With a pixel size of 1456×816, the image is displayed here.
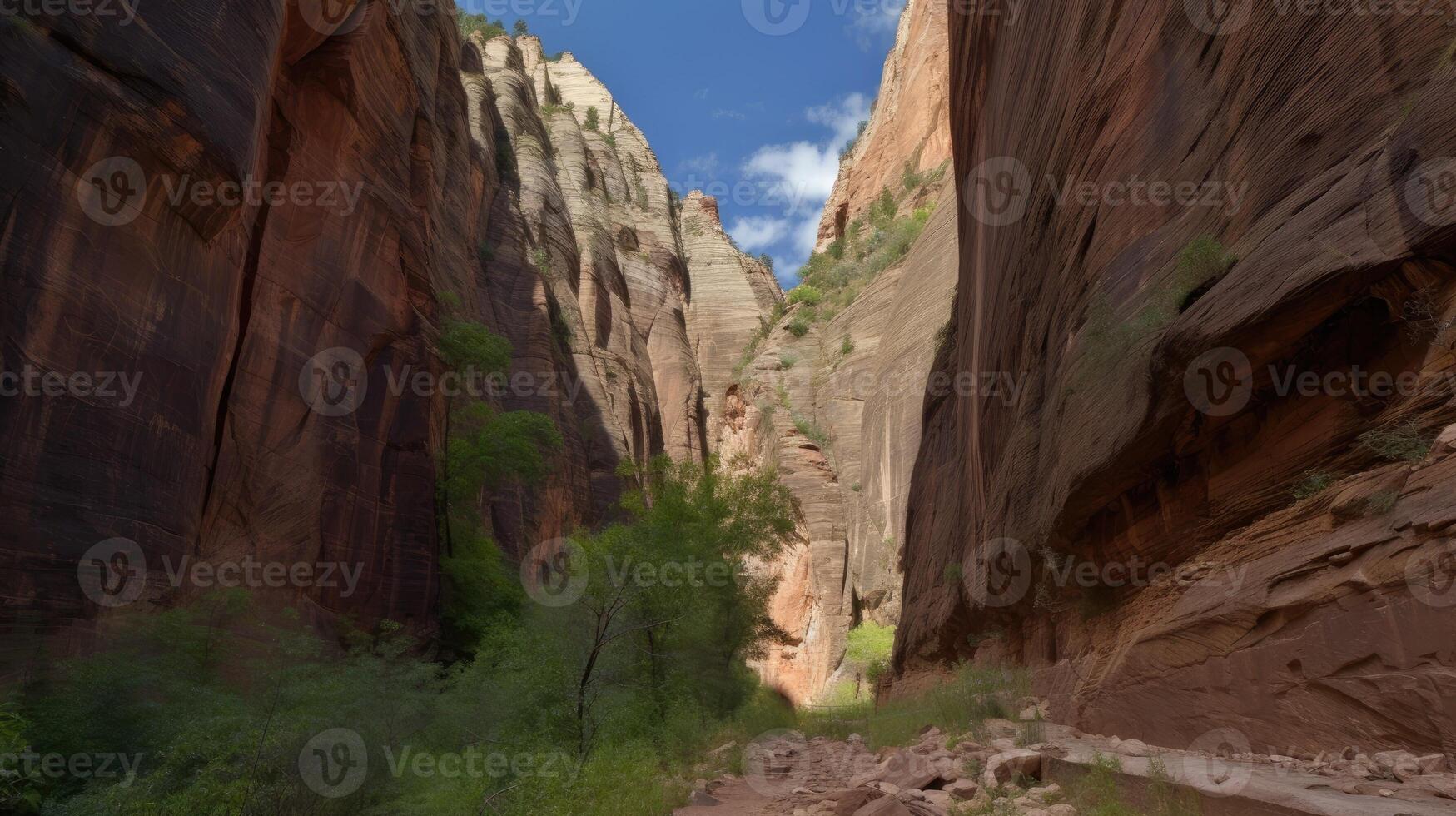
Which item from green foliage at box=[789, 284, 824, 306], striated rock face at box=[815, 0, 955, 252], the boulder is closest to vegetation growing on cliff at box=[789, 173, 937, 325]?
green foliage at box=[789, 284, 824, 306]

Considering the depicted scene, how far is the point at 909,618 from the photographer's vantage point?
22.7m

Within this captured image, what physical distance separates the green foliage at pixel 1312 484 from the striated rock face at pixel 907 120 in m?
40.4

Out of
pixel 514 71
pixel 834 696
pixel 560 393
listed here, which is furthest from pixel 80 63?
pixel 514 71

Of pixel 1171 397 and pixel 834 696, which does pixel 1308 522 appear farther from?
pixel 834 696

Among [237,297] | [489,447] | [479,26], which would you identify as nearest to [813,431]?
[489,447]

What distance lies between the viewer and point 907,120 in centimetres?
5272

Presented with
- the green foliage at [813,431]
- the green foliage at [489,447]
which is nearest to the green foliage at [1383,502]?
the green foliage at [489,447]

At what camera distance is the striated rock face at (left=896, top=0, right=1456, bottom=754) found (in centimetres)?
539

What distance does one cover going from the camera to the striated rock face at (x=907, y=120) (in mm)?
48594

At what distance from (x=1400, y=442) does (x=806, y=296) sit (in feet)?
151

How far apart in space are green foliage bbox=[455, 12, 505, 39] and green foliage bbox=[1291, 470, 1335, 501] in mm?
58962

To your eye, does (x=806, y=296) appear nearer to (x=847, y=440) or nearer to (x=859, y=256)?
(x=859, y=256)

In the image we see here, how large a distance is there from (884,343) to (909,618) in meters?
18.2

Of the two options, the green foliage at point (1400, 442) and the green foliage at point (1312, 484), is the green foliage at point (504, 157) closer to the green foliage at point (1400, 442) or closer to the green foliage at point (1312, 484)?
the green foliage at point (1312, 484)
